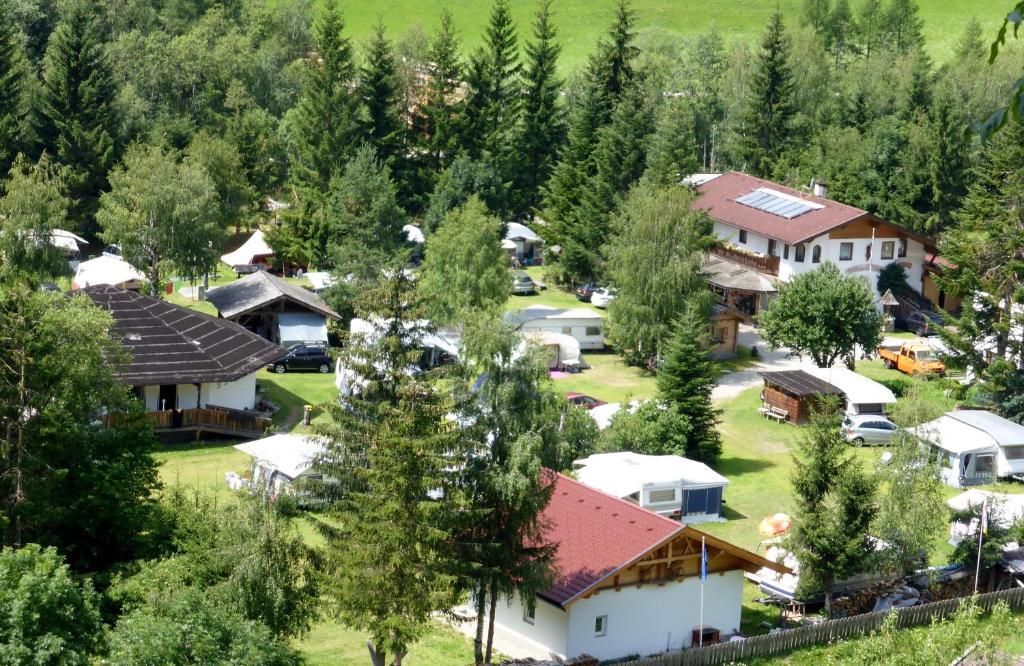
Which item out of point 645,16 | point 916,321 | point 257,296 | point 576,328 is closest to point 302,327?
point 257,296

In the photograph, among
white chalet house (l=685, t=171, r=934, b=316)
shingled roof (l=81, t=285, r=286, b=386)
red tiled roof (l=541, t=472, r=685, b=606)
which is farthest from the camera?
white chalet house (l=685, t=171, r=934, b=316)

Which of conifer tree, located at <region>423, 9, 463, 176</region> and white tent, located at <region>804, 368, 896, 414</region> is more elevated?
conifer tree, located at <region>423, 9, 463, 176</region>

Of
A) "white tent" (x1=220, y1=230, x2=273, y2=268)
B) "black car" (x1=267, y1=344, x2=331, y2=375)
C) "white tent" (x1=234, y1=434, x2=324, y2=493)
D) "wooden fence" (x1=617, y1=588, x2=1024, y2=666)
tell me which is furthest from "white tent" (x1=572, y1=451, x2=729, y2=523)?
"white tent" (x1=220, y1=230, x2=273, y2=268)

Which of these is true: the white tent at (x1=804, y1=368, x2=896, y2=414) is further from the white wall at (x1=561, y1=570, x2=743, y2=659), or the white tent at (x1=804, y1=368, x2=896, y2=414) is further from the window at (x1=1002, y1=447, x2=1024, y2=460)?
the white wall at (x1=561, y1=570, x2=743, y2=659)

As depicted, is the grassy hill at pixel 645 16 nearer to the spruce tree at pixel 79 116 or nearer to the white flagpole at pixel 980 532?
the spruce tree at pixel 79 116

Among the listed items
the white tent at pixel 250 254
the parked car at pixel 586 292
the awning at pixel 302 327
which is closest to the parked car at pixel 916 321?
the parked car at pixel 586 292
